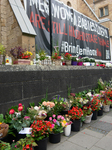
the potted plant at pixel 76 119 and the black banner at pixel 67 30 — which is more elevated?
the black banner at pixel 67 30

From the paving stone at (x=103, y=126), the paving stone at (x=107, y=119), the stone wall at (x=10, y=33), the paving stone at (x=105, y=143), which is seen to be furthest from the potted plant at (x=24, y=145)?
the stone wall at (x=10, y=33)

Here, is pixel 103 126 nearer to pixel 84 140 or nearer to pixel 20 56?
pixel 84 140

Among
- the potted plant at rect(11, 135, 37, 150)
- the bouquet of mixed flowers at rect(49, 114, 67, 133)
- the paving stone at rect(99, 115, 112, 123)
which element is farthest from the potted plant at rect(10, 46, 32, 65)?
the paving stone at rect(99, 115, 112, 123)

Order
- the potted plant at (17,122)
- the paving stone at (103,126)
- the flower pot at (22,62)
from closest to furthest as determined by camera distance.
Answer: the potted plant at (17,122) < the paving stone at (103,126) < the flower pot at (22,62)

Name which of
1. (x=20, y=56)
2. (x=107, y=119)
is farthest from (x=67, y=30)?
(x=107, y=119)

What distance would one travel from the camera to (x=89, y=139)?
3.10 metres

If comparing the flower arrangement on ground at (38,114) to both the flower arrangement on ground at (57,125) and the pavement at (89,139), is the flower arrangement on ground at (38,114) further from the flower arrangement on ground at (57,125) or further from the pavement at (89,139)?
the pavement at (89,139)

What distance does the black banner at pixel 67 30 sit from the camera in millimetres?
6109

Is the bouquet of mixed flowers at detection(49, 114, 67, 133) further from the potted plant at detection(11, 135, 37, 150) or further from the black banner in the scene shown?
the black banner

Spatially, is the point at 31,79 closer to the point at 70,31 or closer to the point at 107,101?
the point at 107,101

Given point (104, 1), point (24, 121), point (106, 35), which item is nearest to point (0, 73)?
point (24, 121)

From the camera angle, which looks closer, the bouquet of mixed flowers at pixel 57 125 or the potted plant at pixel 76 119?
the bouquet of mixed flowers at pixel 57 125

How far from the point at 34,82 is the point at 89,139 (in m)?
2.02

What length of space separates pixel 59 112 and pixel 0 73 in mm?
1981
